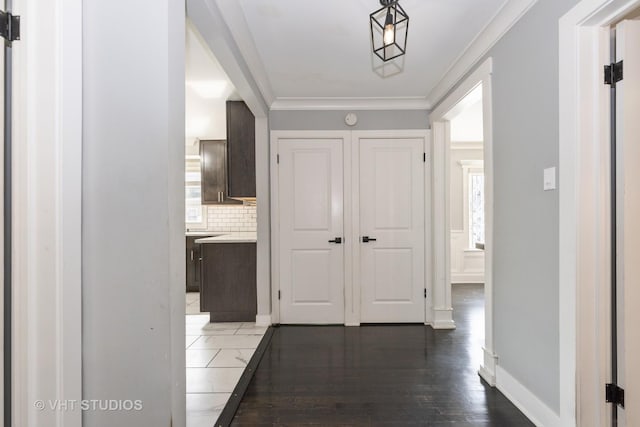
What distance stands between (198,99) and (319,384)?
10.2 feet

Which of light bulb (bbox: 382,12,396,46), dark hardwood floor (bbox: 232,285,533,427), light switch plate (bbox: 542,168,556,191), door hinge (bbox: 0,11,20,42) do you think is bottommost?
dark hardwood floor (bbox: 232,285,533,427)

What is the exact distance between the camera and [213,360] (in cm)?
263

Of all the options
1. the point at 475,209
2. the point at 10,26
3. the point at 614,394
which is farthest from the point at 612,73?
the point at 475,209

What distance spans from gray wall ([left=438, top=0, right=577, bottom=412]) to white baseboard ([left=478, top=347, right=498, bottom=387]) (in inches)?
2.2

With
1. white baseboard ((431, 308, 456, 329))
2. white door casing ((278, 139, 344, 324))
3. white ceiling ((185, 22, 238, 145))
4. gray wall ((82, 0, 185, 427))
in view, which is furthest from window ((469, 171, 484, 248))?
gray wall ((82, 0, 185, 427))

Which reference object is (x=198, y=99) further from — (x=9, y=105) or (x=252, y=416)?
(x=252, y=416)

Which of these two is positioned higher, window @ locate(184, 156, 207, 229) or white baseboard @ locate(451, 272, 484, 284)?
window @ locate(184, 156, 207, 229)

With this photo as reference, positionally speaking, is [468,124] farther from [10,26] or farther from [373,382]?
[10,26]

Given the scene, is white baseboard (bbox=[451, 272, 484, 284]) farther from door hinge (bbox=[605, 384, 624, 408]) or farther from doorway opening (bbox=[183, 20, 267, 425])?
door hinge (bbox=[605, 384, 624, 408])

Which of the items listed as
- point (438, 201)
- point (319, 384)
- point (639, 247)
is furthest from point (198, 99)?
point (639, 247)

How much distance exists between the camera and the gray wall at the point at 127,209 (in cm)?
112

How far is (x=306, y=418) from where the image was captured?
1863 millimetres

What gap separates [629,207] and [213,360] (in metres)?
2.74

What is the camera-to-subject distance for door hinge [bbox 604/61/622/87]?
146cm
